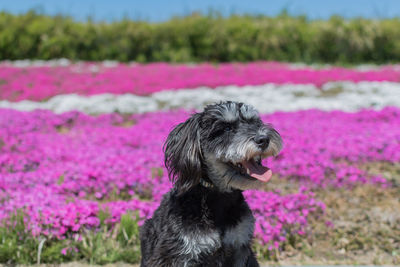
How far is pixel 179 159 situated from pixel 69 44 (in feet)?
80.1

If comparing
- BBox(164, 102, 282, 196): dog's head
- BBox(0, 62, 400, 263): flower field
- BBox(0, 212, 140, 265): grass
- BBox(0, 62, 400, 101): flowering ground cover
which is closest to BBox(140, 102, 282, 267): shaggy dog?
BBox(164, 102, 282, 196): dog's head

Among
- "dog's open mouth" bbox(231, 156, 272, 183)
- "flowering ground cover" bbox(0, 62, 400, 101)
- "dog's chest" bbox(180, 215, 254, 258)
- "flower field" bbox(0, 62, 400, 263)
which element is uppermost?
"dog's open mouth" bbox(231, 156, 272, 183)

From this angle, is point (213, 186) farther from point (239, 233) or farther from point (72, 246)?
point (72, 246)

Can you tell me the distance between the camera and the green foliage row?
26.3 meters

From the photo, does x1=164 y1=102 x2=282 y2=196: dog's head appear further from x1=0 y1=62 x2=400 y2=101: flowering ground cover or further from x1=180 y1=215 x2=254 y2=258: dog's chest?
x1=0 y1=62 x2=400 y2=101: flowering ground cover

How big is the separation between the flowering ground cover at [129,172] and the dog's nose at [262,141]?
2381 millimetres

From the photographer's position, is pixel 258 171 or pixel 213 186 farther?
pixel 213 186

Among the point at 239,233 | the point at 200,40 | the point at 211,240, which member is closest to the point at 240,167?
the point at 239,233

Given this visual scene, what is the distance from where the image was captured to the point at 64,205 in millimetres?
5977

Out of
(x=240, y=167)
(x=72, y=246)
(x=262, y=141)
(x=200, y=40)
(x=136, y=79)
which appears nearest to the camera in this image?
(x=262, y=141)

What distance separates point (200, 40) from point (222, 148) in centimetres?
2460

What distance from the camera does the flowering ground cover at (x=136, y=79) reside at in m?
16.1

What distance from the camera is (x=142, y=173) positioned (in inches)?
285

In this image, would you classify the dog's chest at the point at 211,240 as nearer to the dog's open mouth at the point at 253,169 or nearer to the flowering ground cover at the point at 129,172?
the dog's open mouth at the point at 253,169
